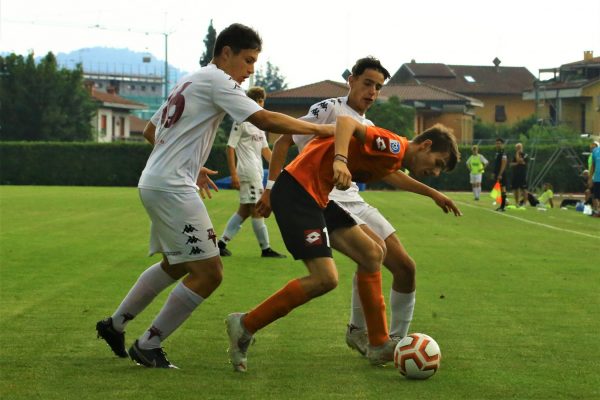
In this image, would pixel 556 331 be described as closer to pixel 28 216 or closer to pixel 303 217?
pixel 303 217

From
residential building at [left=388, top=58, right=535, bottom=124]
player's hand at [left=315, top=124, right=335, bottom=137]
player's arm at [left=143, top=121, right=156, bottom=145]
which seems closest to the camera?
player's hand at [left=315, top=124, right=335, bottom=137]

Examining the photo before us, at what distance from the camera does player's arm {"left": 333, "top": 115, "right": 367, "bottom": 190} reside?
637cm

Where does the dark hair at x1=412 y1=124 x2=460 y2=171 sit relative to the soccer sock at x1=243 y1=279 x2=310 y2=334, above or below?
above

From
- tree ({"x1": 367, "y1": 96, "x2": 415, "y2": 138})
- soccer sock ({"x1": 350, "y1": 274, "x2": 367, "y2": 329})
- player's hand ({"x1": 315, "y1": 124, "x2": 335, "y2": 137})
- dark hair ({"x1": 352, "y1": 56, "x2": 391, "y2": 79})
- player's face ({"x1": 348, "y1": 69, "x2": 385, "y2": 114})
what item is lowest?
soccer sock ({"x1": 350, "y1": 274, "x2": 367, "y2": 329})

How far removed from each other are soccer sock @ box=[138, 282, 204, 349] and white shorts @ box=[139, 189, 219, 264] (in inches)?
10.0

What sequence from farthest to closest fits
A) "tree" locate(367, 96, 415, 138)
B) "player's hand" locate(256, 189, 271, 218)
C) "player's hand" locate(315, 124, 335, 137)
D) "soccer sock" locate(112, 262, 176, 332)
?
"tree" locate(367, 96, 415, 138) < "soccer sock" locate(112, 262, 176, 332) < "player's hand" locate(256, 189, 271, 218) < "player's hand" locate(315, 124, 335, 137)

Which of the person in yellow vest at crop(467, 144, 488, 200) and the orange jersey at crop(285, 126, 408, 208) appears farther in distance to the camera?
the person in yellow vest at crop(467, 144, 488, 200)

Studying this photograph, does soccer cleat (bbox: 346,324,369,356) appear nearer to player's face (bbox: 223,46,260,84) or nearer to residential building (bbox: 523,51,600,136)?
player's face (bbox: 223,46,260,84)

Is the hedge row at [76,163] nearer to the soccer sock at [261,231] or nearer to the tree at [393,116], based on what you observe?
the tree at [393,116]

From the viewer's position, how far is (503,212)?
3081 cm

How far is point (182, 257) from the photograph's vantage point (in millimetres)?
6852

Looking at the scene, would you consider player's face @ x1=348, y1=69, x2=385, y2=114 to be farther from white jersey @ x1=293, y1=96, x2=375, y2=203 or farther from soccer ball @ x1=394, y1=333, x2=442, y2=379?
soccer ball @ x1=394, y1=333, x2=442, y2=379

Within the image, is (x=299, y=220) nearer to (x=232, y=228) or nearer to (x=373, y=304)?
(x=373, y=304)

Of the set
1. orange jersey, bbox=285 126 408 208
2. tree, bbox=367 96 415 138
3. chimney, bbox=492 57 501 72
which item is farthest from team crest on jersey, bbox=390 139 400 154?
chimney, bbox=492 57 501 72
